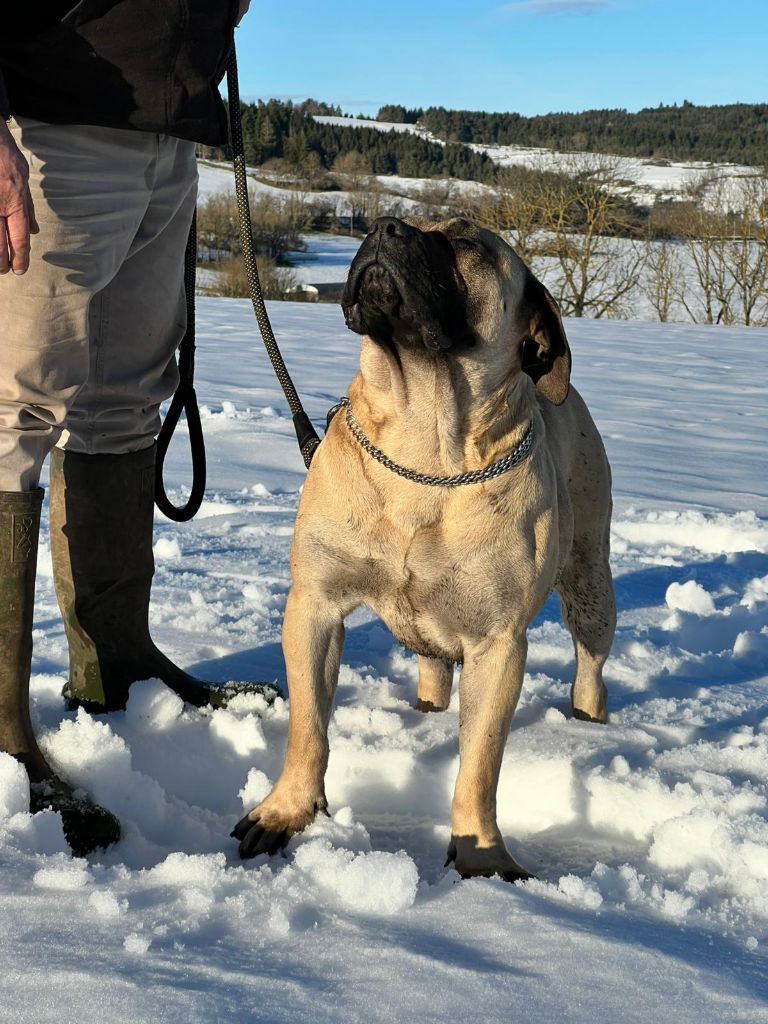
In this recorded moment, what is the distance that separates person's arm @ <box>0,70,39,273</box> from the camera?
1.94 metres

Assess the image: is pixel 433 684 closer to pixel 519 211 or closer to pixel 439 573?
pixel 439 573

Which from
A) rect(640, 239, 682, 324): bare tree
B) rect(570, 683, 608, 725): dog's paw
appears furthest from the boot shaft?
rect(640, 239, 682, 324): bare tree

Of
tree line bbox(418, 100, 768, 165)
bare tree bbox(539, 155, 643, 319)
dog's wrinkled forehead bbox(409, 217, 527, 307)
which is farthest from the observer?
tree line bbox(418, 100, 768, 165)

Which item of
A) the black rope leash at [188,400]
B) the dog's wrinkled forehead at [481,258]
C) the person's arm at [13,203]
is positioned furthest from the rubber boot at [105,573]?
the dog's wrinkled forehead at [481,258]

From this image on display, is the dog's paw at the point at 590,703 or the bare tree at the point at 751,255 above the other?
the bare tree at the point at 751,255

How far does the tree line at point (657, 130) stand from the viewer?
301 feet

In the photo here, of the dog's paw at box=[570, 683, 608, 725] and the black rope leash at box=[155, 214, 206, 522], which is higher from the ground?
the black rope leash at box=[155, 214, 206, 522]

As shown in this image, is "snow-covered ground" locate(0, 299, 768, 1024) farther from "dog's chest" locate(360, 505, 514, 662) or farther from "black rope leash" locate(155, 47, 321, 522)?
"black rope leash" locate(155, 47, 321, 522)

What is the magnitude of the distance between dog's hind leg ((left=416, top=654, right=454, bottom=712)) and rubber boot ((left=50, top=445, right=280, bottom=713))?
18.4 inches

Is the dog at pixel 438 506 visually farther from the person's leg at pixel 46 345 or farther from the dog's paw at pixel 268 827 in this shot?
the person's leg at pixel 46 345

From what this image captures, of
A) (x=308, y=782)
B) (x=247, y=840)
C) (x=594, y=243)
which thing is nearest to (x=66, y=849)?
(x=247, y=840)

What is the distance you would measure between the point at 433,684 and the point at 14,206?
178 centimetres

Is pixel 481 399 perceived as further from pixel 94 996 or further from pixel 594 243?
pixel 594 243

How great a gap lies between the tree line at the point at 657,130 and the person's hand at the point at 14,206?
90770 mm
